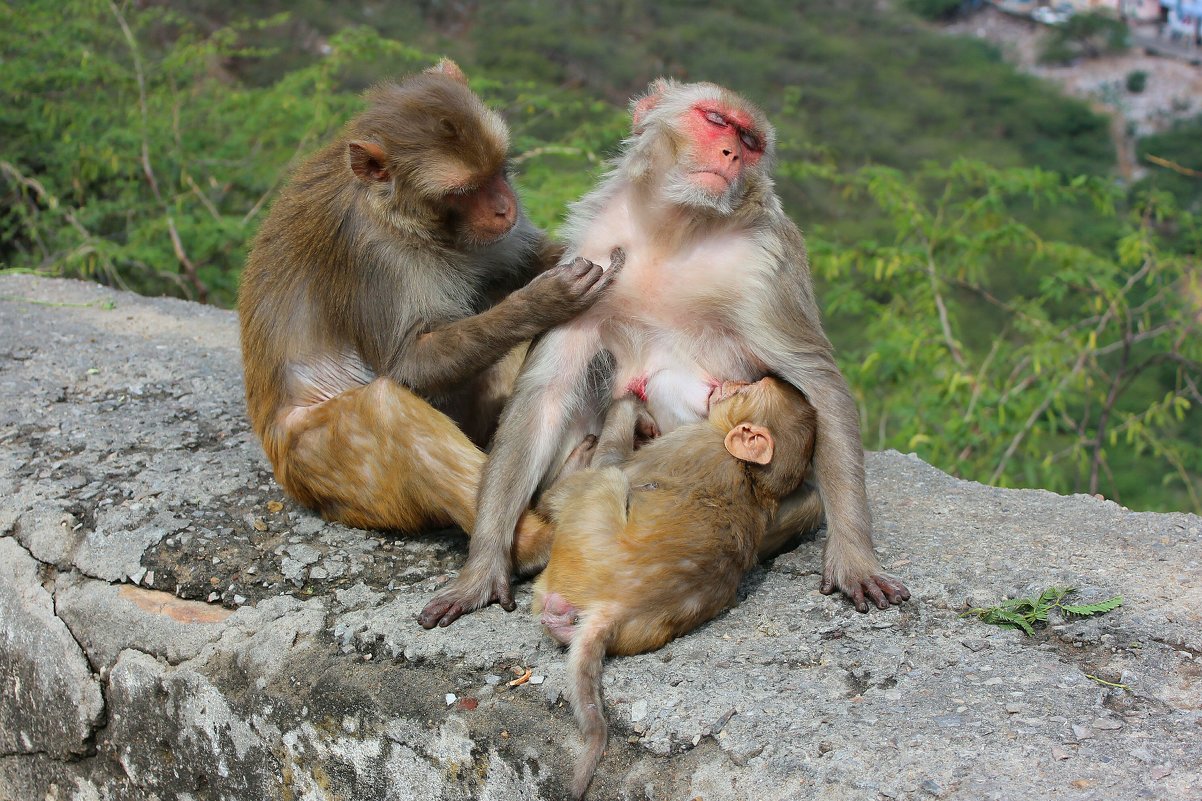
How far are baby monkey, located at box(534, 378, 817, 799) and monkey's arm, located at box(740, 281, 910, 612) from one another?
1.8 inches

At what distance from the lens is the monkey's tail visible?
7.02 ft

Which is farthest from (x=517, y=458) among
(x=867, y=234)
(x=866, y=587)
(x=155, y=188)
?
(x=867, y=234)

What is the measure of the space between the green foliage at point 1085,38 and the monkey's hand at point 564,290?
19.0 m

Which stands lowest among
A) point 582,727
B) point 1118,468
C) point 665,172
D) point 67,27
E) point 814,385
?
point 1118,468

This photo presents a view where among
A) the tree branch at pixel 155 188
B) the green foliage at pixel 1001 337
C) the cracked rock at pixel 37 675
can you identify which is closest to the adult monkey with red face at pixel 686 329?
the cracked rock at pixel 37 675

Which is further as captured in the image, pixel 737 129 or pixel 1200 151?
pixel 1200 151

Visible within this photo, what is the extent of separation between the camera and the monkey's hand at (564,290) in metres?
2.80

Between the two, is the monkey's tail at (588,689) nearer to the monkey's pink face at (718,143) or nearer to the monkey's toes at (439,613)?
the monkey's toes at (439,613)

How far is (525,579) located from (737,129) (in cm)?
125

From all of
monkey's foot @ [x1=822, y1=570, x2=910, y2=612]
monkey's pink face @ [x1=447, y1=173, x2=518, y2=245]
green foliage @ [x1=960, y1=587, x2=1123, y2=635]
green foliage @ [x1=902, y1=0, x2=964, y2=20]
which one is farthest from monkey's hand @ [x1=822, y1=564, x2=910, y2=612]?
green foliage @ [x1=902, y1=0, x2=964, y2=20]

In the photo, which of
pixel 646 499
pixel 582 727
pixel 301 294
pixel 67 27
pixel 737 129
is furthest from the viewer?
pixel 67 27

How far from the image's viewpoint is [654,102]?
120 inches

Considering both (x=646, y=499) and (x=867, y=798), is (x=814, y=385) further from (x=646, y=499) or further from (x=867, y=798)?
(x=867, y=798)

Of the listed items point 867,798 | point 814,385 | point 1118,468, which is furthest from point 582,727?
point 1118,468
